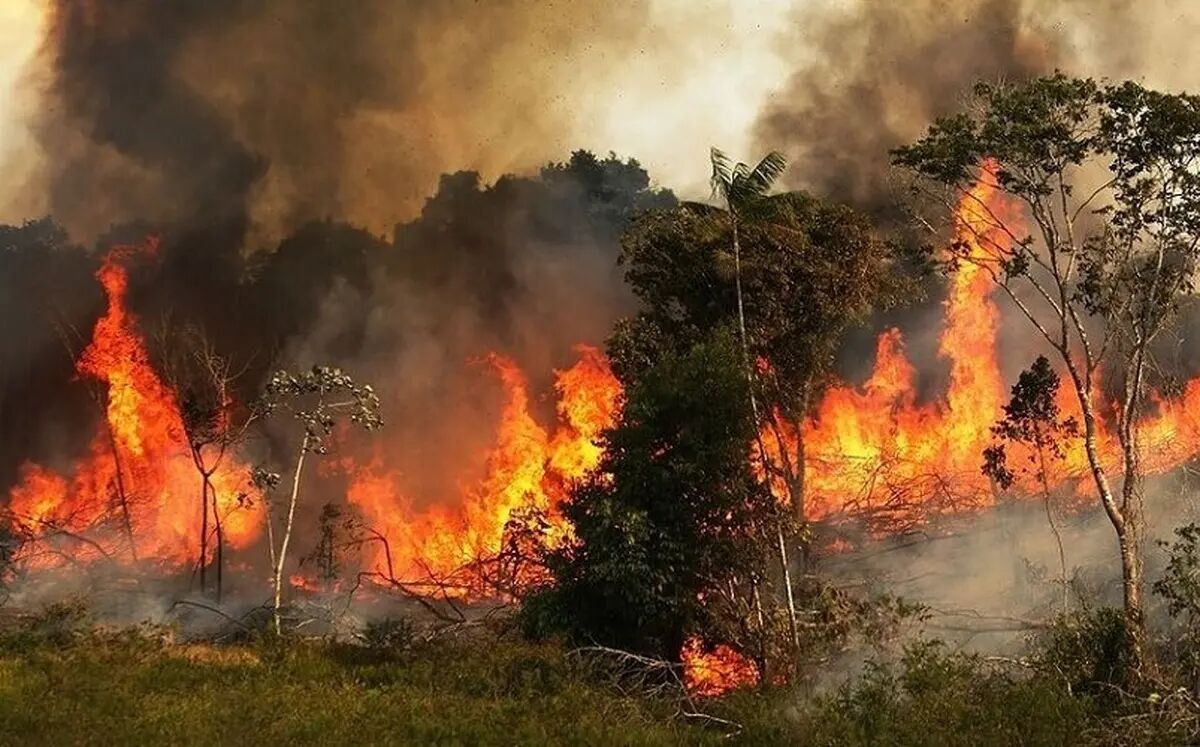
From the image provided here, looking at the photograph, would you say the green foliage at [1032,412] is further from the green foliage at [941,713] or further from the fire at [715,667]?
the green foliage at [941,713]

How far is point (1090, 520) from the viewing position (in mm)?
30172

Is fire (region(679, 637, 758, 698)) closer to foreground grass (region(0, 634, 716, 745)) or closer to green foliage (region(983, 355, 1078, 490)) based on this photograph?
foreground grass (region(0, 634, 716, 745))

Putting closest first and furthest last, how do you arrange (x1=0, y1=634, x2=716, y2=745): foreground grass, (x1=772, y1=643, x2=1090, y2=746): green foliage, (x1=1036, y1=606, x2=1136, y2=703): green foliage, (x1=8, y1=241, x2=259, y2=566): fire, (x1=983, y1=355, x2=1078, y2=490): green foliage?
(x1=772, y1=643, x2=1090, y2=746): green foliage < (x1=0, y1=634, x2=716, y2=745): foreground grass < (x1=1036, y1=606, x2=1136, y2=703): green foliage < (x1=983, y1=355, x2=1078, y2=490): green foliage < (x1=8, y1=241, x2=259, y2=566): fire

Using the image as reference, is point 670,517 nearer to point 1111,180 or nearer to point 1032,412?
point 1111,180

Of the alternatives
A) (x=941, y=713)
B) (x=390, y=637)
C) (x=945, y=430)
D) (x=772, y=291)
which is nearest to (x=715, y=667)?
(x=941, y=713)

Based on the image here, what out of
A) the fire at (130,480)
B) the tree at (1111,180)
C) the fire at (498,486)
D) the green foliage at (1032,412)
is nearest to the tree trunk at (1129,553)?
the tree at (1111,180)

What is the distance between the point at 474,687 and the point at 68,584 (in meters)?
23.1

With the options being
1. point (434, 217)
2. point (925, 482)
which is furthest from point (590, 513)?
point (434, 217)

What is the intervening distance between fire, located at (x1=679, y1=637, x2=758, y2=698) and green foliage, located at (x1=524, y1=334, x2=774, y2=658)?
1.98ft

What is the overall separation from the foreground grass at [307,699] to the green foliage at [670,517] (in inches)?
66.7

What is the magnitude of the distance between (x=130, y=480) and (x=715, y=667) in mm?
31488

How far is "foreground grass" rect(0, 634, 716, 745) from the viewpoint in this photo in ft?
45.0

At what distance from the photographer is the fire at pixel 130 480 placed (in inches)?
1470

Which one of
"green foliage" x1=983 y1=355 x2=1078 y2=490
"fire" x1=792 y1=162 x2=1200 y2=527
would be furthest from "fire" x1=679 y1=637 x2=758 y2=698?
"fire" x1=792 y1=162 x2=1200 y2=527
